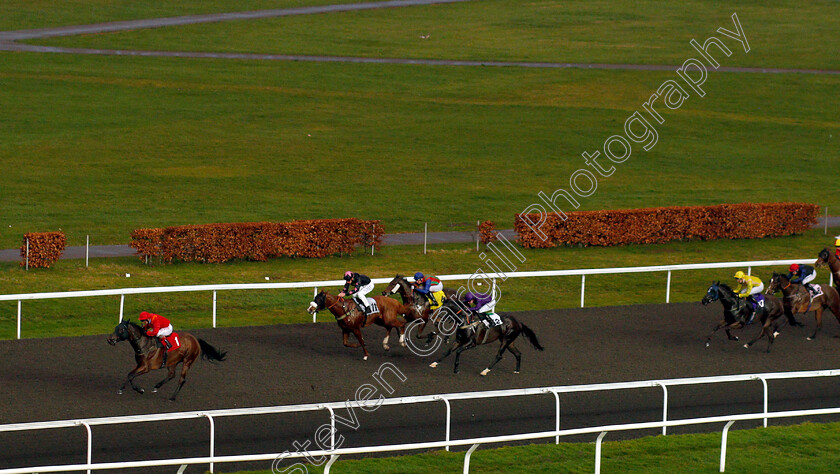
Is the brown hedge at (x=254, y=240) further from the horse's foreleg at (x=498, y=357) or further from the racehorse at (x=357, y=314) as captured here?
the horse's foreleg at (x=498, y=357)

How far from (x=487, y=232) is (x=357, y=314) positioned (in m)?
7.16

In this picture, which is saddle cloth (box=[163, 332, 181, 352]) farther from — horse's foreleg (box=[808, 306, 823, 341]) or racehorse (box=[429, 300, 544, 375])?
horse's foreleg (box=[808, 306, 823, 341])

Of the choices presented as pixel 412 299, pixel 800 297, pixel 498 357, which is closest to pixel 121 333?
pixel 412 299

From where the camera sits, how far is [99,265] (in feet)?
54.5

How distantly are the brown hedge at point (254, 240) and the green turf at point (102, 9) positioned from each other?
26939mm

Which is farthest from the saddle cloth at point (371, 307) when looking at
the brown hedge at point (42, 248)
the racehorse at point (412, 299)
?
the brown hedge at point (42, 248)

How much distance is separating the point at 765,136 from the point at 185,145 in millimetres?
15766

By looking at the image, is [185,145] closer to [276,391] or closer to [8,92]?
[8,92]

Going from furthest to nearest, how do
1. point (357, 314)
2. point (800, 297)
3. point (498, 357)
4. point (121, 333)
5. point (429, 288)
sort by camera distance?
point (800, 297)
point (429, 288)
point (357, 314)
point (498, 357)
point (121, 333)

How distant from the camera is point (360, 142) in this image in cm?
2781

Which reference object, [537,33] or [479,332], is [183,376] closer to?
[479,332]

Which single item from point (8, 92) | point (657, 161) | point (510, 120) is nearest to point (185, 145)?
point (8, 92)

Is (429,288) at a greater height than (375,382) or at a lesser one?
greater

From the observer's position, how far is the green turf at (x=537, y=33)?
3866 centimetres
